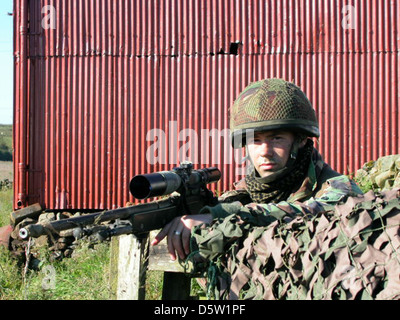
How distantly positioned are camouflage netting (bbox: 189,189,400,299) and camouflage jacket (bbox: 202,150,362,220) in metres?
0.23

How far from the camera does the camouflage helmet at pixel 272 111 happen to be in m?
3.16

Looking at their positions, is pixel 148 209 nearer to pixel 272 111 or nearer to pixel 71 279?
pixel 272 111

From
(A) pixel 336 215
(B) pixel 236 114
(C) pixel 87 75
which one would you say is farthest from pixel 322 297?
(C) pixel 87 75

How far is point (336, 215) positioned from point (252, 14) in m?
8.76

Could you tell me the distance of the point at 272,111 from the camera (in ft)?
10.4

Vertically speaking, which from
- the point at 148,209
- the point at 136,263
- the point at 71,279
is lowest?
the point at 71,279

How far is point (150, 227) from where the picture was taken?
2492mm

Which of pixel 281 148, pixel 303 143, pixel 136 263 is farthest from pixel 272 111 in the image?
pixel 136 263

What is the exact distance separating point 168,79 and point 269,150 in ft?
23.7

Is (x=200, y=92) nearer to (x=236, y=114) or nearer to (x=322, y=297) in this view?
(x=236, y=114)

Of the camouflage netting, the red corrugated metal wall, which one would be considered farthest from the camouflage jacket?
the red corrugated metal wall

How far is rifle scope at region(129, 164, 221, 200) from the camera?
2496 mm

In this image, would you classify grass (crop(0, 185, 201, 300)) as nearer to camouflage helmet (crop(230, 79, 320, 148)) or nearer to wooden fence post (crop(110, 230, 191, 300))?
wooden fence post (crop(110, 230, 191, 300))

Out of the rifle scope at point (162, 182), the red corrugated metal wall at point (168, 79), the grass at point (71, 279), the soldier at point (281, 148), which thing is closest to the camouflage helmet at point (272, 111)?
the soldier at point (281, 148)
